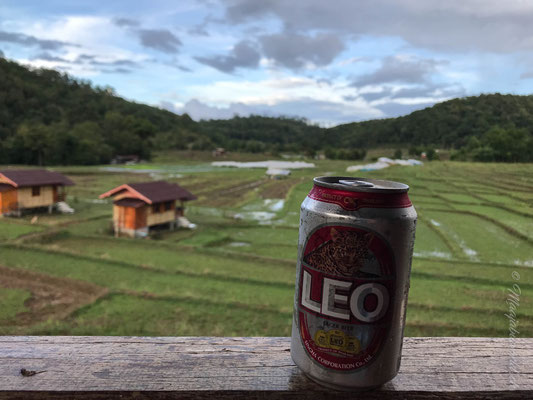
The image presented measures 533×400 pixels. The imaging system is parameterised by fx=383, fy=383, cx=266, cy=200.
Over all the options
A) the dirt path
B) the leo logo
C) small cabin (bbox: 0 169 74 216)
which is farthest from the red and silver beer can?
small cabin (bbox: 0 169 74 216)

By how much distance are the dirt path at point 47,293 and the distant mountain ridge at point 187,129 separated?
489 centimetres

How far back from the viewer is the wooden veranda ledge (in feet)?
3.14

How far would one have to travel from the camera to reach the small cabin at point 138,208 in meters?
13.2

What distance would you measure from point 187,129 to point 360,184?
2407 inches

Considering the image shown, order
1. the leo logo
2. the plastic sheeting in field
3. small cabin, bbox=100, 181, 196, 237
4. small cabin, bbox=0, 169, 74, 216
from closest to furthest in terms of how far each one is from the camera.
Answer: the leo logo
the plastic sheeting in field
small cabin, bbox=100, 181, 196, 237
small cabin, bbox=0, 169, 74, 216

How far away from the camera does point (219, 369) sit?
1.03 meters

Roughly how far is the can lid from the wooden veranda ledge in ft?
1.66

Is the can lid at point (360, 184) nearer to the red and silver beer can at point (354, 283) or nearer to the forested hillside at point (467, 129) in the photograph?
the red and silver beer can at point (354, 283)

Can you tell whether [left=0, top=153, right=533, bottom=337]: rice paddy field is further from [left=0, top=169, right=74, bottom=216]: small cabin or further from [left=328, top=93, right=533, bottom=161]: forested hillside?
[left=0, top=169, right=74, bottom=216]: small cabin

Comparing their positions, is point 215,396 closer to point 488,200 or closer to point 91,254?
point 488,200

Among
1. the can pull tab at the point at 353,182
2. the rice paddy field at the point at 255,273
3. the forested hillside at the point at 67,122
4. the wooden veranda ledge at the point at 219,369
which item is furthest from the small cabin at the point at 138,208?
the forested hillside at the point at 67,122

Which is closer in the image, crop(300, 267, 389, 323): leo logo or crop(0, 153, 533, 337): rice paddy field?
crop(300, 267, 389, 323): leo logo

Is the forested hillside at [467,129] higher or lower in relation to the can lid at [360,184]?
higher

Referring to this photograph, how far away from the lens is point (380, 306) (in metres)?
0.93
